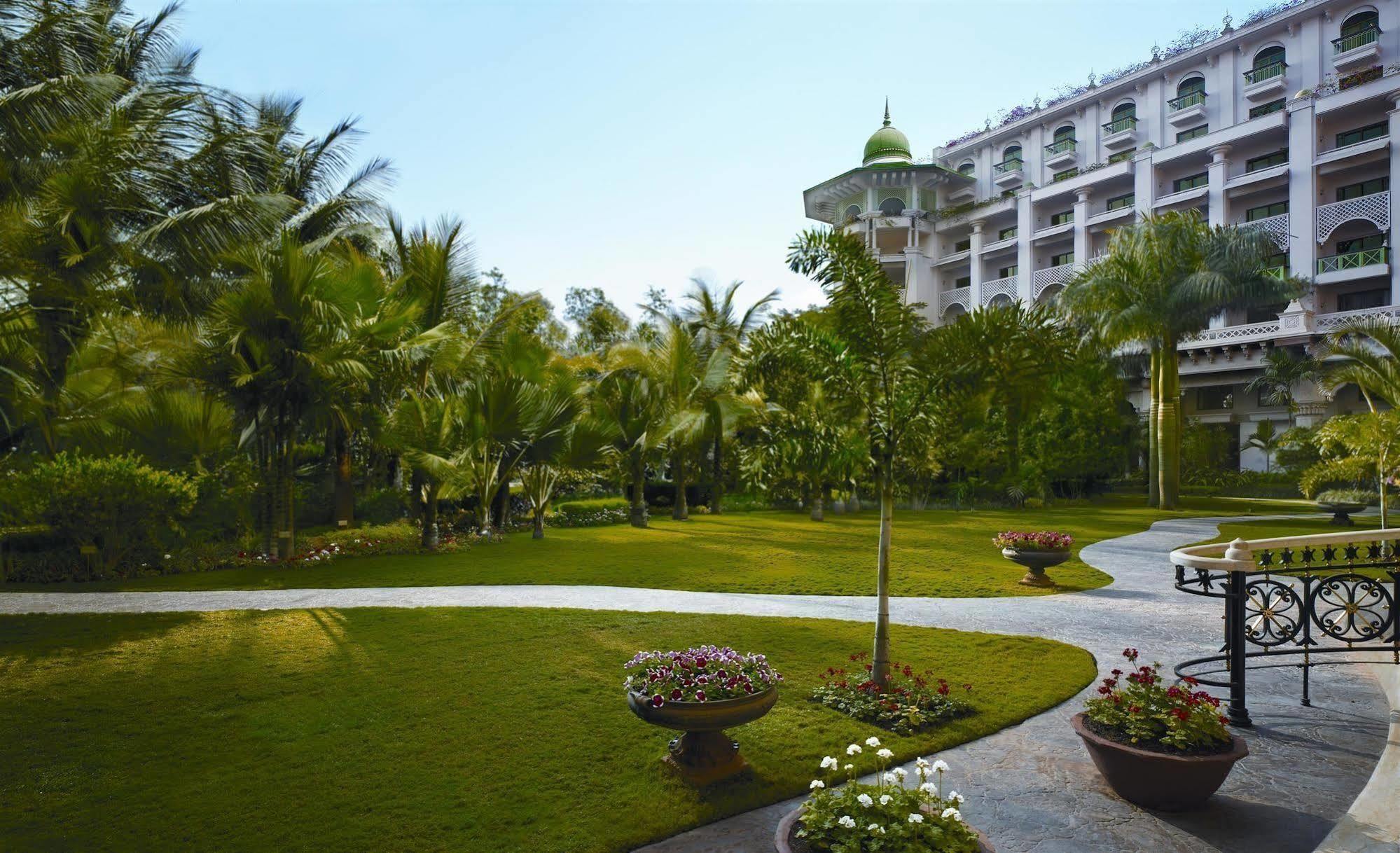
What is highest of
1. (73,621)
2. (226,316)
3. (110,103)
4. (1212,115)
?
(1212,115)

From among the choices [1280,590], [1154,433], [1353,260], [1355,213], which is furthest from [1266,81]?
[1280,590]

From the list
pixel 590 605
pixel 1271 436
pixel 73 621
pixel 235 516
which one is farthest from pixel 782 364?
pixel 1271 436

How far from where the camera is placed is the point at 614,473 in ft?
71.9

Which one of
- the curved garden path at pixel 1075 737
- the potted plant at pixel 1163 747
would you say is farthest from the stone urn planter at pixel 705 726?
the potted plant at pixel 1163 747

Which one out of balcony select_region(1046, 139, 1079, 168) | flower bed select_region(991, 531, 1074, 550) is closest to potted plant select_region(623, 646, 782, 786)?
flower bed select_region(991, 531, 1074, 550)

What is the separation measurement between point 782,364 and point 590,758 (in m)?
3.10

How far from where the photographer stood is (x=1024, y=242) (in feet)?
135

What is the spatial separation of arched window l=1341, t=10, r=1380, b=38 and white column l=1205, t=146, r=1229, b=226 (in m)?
6.39

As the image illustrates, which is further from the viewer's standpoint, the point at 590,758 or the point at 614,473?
the point at 614,473

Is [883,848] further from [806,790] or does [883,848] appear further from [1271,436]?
[1271,436]

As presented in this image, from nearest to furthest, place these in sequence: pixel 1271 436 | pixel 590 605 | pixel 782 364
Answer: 1. pixel 782 364
2. pixel 590 605
3. pixel 1271 436

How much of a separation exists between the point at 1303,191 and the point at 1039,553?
30.3 metres

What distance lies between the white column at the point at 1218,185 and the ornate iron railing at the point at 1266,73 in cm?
413

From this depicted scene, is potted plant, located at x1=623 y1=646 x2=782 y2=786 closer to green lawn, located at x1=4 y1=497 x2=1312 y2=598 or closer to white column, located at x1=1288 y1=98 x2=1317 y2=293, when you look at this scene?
green lawn, located at x1=4 y1=497 x2=1312 y2=598
